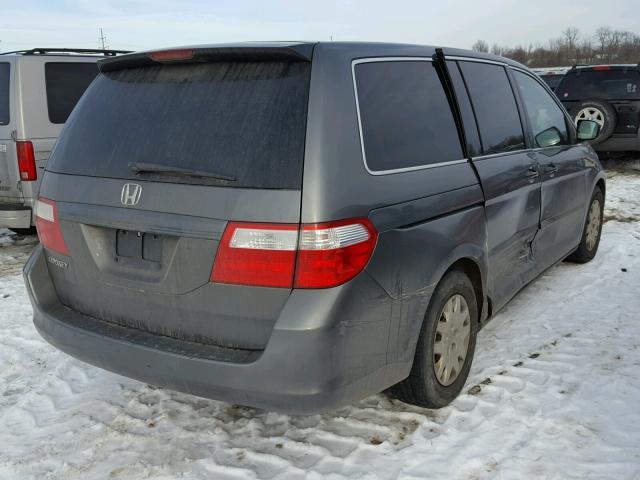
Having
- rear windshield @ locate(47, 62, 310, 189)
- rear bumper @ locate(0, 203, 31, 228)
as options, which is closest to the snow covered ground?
rear windshield @ locate(47, 62, 310, 189)

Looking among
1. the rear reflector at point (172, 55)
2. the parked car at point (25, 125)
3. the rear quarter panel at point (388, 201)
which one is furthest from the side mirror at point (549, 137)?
the parked car at point (25, 125)

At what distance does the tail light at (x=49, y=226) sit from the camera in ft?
9.11

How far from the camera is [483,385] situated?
10.7 ft

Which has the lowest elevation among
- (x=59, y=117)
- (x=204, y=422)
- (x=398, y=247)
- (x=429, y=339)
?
(x=204, y=422)

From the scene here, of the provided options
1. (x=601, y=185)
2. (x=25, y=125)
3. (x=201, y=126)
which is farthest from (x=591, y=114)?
(x=201, y=126)

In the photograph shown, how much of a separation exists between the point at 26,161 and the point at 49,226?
11.6 feet

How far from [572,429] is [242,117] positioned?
210 cm

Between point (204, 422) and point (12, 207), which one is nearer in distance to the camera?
point (204, 422)

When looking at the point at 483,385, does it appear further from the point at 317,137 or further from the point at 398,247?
the point at 317,137

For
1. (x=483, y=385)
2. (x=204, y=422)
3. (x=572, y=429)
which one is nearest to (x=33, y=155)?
(x=204, y=422)

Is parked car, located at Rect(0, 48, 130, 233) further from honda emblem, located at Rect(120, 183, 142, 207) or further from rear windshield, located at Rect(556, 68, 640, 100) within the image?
rear windshield, located at Rect(556, 68, 640, 100)

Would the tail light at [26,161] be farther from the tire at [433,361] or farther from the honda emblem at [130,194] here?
the tire at [433,361]

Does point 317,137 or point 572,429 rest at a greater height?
point 317,137

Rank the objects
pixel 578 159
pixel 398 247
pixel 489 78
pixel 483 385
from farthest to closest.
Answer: pixel 578 159 < pixel 489 78 < pixel 483 385 < pixel 398 247
